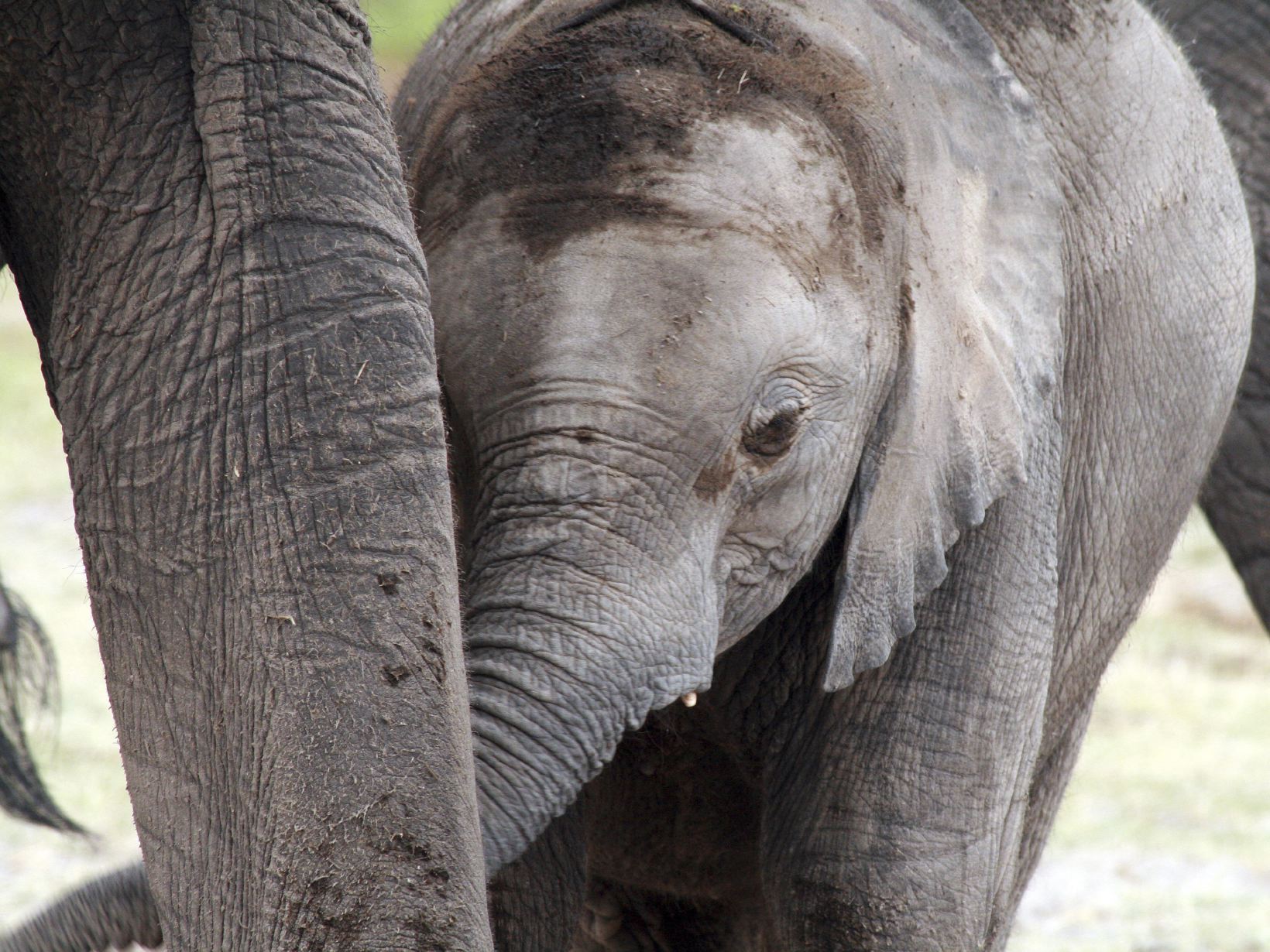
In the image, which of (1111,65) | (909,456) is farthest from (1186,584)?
(909,456)

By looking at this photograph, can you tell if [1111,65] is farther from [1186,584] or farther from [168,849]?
[1186,584]

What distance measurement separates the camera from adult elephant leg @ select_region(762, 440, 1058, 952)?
7.57ft

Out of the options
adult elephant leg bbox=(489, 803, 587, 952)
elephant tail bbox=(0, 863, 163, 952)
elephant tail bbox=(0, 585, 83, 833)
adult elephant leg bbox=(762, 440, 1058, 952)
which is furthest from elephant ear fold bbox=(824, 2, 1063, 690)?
elephant tail bbox=(0, 585, 83, 833)

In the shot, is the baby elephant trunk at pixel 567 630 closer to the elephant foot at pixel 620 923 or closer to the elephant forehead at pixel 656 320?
the elephant forehead at pixel 656 320

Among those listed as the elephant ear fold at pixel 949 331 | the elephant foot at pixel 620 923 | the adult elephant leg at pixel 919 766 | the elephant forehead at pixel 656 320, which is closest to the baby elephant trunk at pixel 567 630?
the elephant forehead at pixel 656 320

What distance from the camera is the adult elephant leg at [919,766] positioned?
2307 mm

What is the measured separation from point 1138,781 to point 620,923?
2.98m

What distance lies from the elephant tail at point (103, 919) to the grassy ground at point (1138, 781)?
2.19 ft

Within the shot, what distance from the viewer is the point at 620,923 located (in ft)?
10.3

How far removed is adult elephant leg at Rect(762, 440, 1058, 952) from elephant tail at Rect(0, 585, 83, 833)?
1.25m

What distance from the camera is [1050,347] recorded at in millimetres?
2336

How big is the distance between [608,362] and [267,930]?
0.75 metres

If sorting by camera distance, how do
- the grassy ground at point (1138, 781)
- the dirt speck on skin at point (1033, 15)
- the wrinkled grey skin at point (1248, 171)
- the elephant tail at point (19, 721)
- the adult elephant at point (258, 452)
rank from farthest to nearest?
the grassy ground at point (1138, 781), the wrinkled grey skin at point (1248, 171), the elephant tail at point (19, 721), the dirt speck on skin at point (1033, 15), the adult elephant at point (258, 452)

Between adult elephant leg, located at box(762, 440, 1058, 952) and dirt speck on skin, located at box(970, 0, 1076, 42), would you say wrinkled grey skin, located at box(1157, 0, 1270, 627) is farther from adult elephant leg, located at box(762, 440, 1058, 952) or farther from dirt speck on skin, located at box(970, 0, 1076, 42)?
adult elephant leg, located at box(762, 440, 1058, 952)
